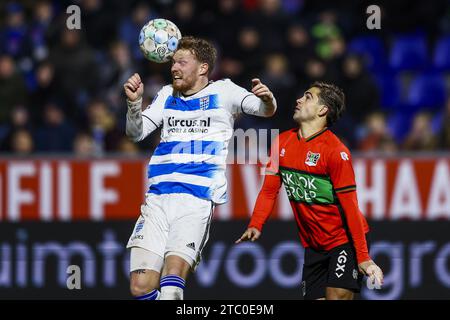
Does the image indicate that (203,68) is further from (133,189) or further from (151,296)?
(133,189)

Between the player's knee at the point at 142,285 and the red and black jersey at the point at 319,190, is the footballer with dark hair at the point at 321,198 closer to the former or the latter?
the red and black jersey at the point at 319,190

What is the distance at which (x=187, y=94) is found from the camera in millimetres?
8211

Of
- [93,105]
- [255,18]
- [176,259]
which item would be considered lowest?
[176,259]

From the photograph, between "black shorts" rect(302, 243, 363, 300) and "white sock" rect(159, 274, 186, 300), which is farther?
"black shorts" rect(302, 243, 363, 300)

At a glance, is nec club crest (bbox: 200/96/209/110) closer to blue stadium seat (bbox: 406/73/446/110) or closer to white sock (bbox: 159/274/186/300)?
white sock (bbox: 159/274/186/300)

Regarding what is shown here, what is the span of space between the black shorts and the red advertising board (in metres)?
3.74

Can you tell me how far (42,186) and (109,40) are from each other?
3.78 metres

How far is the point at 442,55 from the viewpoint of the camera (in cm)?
1541

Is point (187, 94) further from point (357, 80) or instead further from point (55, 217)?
point (357, 80)

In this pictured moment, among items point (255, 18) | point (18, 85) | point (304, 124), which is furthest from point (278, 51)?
point (304, 124)

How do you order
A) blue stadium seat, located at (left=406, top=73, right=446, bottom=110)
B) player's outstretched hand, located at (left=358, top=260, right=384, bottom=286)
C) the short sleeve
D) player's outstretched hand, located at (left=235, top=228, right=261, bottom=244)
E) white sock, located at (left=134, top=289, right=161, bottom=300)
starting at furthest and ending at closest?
blue stadium seat, located at (left=406, top=73, right=446, bottom=110), player's outstretched hand, located at (left=235, top=228, right=261, bottom=244), the short sleeve, white sock, located at (left=134, top=289, right=161, bottom=300), player's outstretched hand, located at (left=358, top=260, right=384, bottom=286)

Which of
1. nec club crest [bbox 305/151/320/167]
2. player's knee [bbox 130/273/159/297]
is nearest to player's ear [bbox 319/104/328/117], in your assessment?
nec club crest [bbox 305/151/320/167]

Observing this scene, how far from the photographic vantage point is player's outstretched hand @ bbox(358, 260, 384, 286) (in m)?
7.56

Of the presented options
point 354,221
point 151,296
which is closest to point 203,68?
point 354,221
